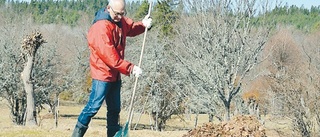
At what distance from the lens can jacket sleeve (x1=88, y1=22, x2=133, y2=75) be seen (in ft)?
18.0

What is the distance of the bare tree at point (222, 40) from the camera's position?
12703mm

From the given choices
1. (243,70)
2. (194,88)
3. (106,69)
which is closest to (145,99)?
(194,88)

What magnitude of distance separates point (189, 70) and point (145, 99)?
697 inches

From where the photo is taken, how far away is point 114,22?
571 centimetres

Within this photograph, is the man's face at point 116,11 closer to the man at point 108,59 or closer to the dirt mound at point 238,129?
the man at point 108,59

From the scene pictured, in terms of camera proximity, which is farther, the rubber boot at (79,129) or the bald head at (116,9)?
the rubber boot at (79,129)

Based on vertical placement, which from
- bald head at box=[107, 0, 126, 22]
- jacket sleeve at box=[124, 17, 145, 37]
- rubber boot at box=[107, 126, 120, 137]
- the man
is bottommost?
rubber boot at box=[107, 126, 120, 137]

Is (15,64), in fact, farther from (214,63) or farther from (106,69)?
(106,69)

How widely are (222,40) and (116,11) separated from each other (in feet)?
24.5

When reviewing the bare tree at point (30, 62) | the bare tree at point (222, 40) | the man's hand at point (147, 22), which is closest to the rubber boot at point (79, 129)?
the man's hand at point (147, 22)

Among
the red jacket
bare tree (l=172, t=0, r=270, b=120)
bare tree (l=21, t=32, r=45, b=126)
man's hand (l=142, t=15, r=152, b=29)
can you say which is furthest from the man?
bare tree (l=21, t=32, r=45, b=126)

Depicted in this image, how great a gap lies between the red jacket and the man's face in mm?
71

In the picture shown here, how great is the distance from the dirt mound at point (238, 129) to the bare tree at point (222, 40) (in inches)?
176

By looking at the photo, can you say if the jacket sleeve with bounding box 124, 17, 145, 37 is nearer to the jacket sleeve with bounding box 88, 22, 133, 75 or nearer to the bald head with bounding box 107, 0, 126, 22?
the bald head with bounding box 107, 0, 126, 22
